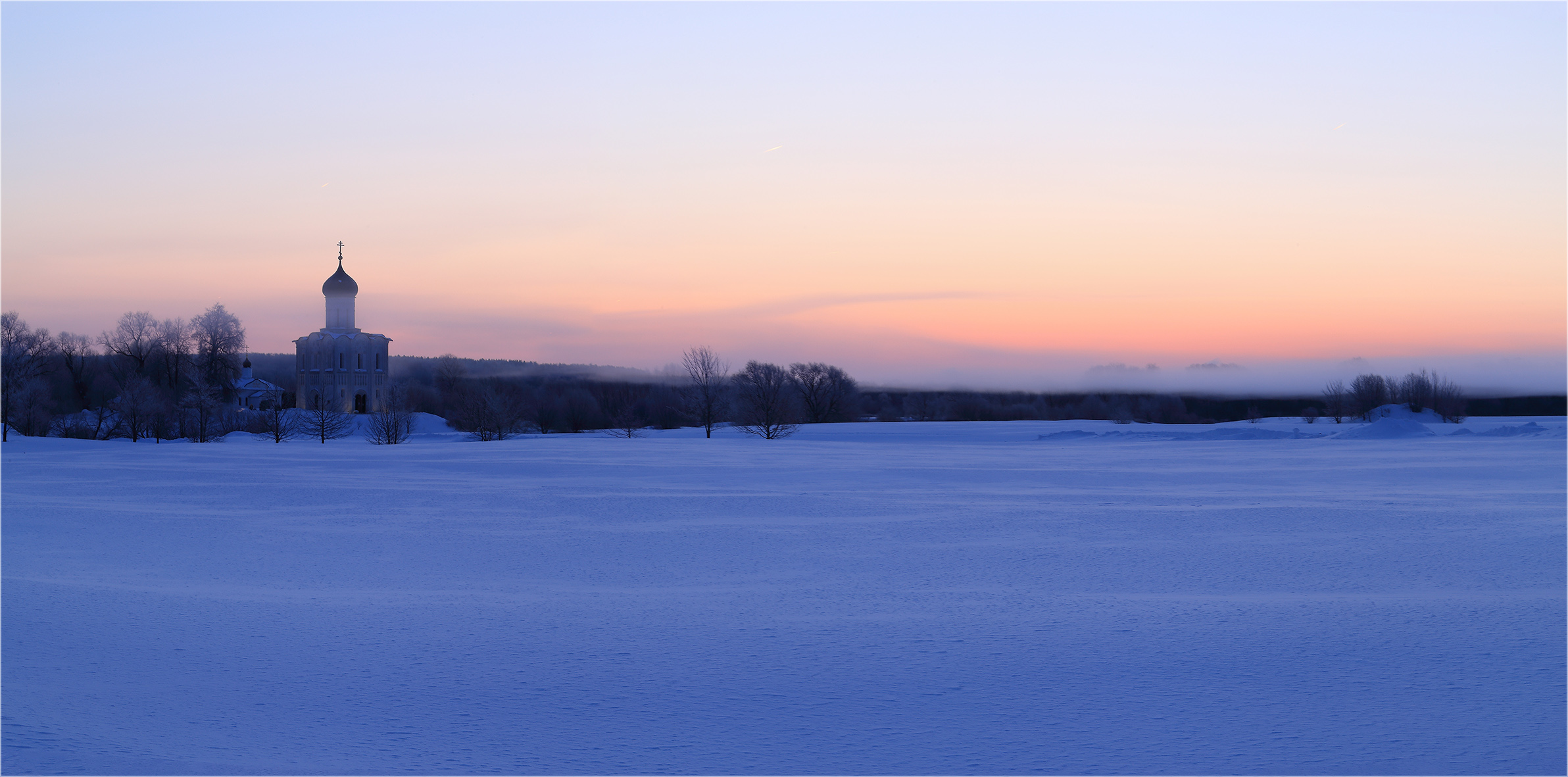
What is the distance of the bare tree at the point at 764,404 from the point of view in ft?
151

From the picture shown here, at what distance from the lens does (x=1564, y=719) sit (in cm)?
536

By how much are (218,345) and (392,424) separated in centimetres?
3726

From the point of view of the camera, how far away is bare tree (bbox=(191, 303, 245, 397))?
76375 millimetres

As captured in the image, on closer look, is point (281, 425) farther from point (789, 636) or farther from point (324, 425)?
point (789, 636)

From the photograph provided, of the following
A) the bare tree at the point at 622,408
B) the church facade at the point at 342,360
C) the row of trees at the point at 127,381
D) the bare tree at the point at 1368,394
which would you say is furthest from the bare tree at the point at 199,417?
the bare tree at the point at 1368,394

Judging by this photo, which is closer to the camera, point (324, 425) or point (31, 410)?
point (31, 410)

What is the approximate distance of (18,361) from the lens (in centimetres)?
5912

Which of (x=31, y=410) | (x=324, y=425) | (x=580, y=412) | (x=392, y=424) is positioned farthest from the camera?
(x=580, y=412)

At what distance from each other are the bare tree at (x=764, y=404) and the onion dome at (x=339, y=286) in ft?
122

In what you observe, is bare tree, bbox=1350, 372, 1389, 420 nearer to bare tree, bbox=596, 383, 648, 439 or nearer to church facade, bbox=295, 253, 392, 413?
bare tree, bbox=596, 383, 648, 439

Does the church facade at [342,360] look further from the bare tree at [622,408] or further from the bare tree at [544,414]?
the bare tree at [622,408]

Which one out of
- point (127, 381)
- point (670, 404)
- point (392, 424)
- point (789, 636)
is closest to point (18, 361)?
point (127, 381)

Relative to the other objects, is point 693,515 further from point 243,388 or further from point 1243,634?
point 243,388

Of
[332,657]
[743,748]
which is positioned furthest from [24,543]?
[743,748]
